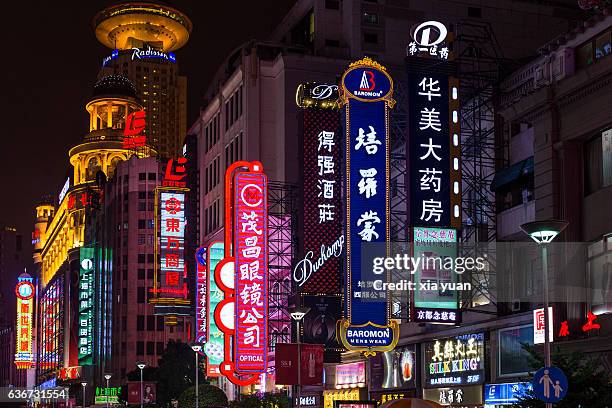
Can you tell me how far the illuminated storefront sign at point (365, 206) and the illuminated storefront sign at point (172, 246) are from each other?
171ft

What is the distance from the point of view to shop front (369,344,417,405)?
50.3 meters

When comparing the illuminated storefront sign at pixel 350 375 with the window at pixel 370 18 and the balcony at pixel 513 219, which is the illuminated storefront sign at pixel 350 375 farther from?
the window at pixel 370 18

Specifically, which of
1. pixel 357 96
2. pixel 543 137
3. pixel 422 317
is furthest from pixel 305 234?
pixel 543 137

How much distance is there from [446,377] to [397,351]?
570 centimetres

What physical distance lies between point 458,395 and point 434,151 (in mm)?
10516

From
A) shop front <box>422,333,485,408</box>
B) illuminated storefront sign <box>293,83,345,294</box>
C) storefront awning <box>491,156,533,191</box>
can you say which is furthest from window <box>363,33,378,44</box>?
storefront awning <box>491,156,533,191</box>

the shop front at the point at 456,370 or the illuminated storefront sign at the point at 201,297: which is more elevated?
the illuminated storefront sign at the point at 201,297

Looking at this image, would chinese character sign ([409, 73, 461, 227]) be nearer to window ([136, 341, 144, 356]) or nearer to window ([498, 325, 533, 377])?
window ([498, 325, 533, 377])

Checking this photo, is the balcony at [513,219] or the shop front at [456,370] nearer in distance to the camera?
the balcony at [513,219]

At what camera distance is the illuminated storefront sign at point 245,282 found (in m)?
59.7

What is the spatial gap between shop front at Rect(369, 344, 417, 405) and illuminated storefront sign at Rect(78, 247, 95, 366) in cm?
11005

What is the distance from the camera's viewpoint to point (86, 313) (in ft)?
525

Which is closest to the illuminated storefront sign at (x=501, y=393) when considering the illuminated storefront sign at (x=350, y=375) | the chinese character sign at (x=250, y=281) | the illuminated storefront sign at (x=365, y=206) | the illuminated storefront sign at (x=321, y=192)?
the illuminated storefront sign at (x=365, y=206)

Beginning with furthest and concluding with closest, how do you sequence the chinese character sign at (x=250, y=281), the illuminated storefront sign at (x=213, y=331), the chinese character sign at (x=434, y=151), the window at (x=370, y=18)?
the window at (x=370, y=18) < the illuminated storefront sign at (x=213, y=331) < the chinese character sign at (x=250, y=281) < the chinese character sign at (x=434, y=151)
